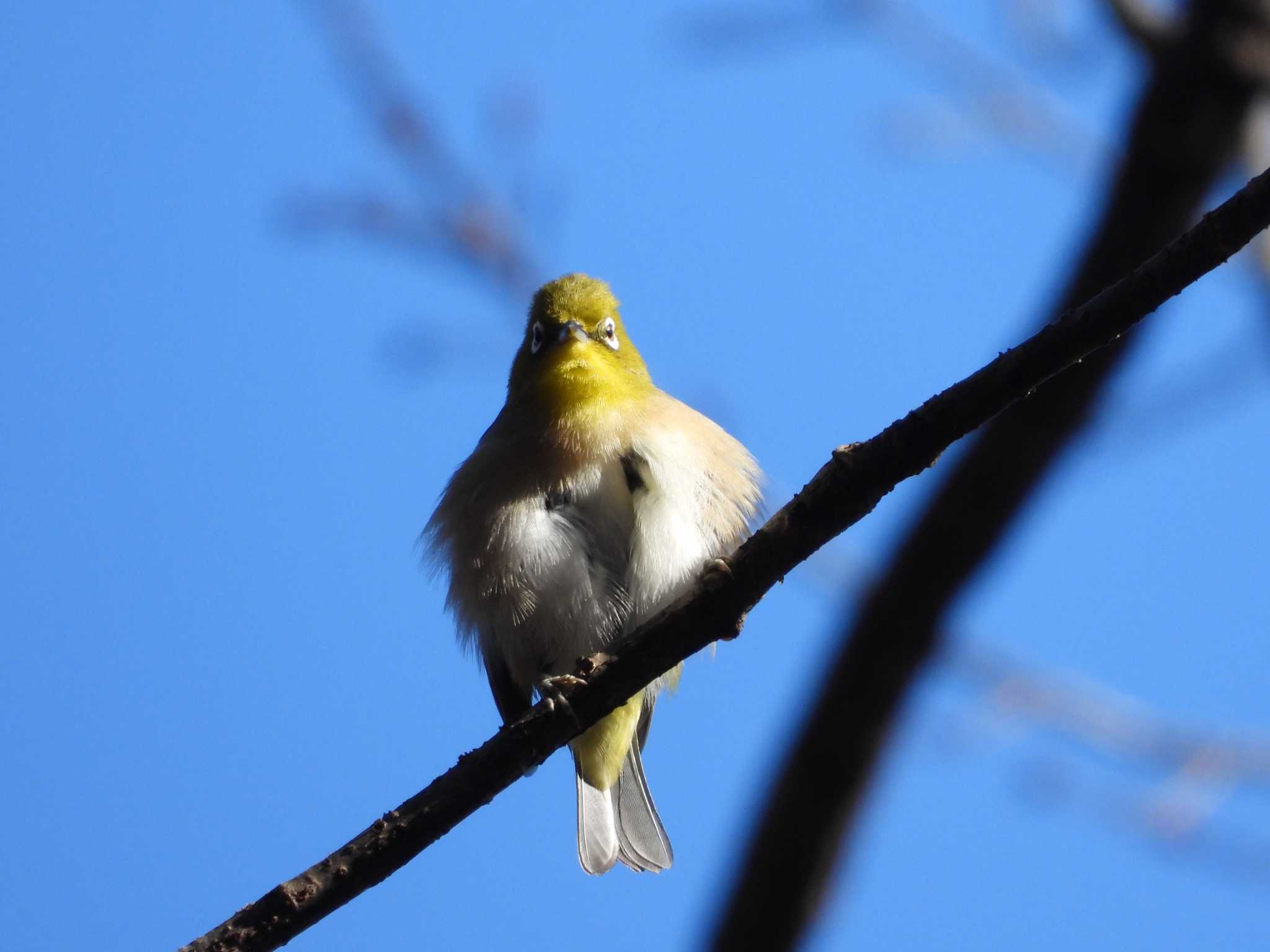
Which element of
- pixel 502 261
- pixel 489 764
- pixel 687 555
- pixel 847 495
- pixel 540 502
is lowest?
pixel 489 764

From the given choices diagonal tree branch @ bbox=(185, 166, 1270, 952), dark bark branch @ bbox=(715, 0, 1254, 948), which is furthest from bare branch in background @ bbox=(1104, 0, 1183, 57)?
diagonal tree branch @ bbox=(185, 166, 1270, 952)

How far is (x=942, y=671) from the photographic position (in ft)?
11.6

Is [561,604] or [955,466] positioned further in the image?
[561,604]

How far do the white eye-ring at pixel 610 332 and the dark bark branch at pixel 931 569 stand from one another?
225 cm

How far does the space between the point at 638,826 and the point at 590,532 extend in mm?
1350

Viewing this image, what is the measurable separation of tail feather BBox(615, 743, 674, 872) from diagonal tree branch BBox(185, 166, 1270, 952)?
1.95m

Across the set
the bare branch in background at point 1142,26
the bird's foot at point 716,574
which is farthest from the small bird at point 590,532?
the bare branch in background at point 1142,26

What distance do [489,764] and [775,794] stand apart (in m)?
0.75

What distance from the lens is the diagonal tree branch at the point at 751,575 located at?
2.23 metres

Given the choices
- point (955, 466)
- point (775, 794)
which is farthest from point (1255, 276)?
point (775, 794)

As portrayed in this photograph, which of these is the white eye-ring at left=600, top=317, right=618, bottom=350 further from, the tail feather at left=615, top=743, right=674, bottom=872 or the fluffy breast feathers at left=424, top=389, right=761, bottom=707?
the tail feather at left=615, top=743, right=674, bottom=872

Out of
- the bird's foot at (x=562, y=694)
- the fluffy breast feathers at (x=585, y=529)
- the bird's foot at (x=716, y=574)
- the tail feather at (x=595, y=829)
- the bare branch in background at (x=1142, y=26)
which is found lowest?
the bird's foot at (x=562, y=694)

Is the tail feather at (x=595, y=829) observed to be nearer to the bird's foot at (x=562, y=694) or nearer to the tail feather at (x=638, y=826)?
the tail feather at (x=638, y=826)

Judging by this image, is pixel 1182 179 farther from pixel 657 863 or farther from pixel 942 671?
pixel 657 863
